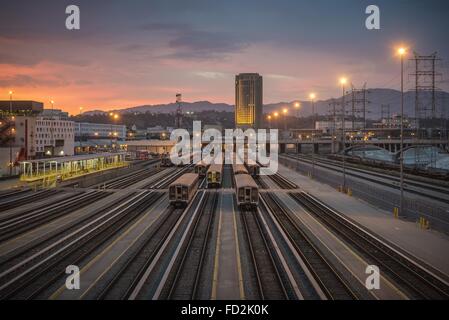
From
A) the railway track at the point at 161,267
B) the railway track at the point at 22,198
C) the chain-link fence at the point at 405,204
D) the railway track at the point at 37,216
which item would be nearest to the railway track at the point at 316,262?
the railway track at the point at 161,267

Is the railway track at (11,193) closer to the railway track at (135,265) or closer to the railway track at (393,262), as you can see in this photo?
the railway track at (135,265)

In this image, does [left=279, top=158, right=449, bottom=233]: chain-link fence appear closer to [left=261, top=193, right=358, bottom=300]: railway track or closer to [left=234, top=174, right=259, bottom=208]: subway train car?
[left=261, top=193, right=358, bottom=300]: railway track

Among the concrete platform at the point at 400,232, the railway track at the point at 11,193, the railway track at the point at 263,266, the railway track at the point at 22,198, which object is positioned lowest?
the railway track at the point at 263,266

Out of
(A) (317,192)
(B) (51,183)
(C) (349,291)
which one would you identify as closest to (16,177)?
(B) (51,183)

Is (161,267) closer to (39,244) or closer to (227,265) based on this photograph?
(227,265)

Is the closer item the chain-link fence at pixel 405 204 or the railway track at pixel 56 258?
the railway track at pixel 56 258

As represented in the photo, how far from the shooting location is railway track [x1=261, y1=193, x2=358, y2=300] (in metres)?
14.6

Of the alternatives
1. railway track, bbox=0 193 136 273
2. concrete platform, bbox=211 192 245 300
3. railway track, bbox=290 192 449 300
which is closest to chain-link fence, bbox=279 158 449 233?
railway track, bbox=290 192 449 300

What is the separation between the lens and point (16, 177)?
5225cm

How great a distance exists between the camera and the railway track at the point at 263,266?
14633mm

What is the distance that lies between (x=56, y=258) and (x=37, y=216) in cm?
1167

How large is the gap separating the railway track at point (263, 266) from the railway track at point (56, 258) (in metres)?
8.32

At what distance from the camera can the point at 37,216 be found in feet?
94.6

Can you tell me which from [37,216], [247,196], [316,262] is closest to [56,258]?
[37,216]
